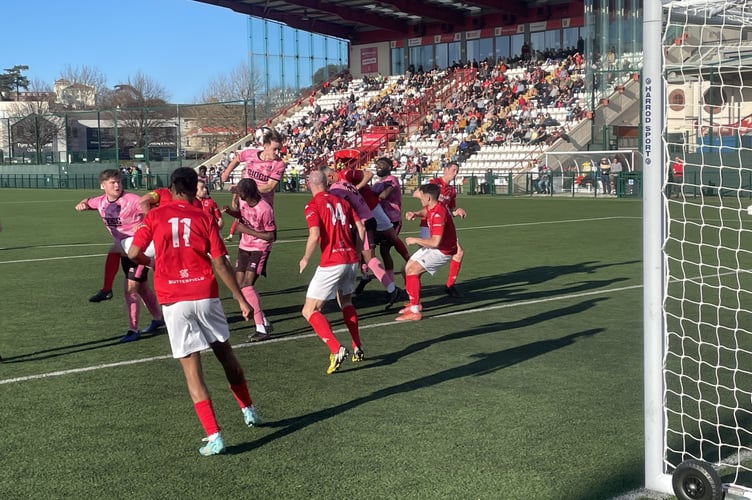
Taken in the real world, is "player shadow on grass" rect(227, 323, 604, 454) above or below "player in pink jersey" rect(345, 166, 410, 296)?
below

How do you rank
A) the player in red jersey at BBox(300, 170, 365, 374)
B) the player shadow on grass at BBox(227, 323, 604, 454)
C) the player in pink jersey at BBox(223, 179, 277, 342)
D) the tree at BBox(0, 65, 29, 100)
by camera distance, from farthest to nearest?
the tree at BBox(0, 65, 29, 100), the player in pink jersey at BBox(223, 179, 277, 342), the player in red jersey at BBox(300, 170, 365, 374), the player shadow on grass at BBox(227, 323, 604, 454)

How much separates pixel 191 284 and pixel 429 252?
16.9 feet

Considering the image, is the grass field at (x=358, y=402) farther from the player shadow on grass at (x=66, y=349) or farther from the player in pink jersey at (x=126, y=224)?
the player in pink jersey at (x=126, y=224)

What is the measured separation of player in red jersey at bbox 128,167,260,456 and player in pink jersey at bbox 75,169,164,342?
349cm

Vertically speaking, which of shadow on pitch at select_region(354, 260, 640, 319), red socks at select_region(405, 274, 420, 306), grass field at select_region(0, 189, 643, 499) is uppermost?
red socks at select_region(405, 274, 420, 306)

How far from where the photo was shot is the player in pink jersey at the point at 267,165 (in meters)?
10.9

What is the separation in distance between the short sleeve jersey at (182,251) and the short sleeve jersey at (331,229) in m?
2.09

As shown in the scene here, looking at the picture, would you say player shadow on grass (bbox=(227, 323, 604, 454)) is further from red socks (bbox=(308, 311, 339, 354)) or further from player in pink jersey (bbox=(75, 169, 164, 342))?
player in pink jersey (bbox=(75, 169, 164, 342))

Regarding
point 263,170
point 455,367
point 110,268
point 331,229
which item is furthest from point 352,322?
point 263,170

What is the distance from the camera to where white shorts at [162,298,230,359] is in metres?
5.48

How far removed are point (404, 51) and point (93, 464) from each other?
5351 centimetres

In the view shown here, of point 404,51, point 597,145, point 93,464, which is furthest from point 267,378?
point 404,51

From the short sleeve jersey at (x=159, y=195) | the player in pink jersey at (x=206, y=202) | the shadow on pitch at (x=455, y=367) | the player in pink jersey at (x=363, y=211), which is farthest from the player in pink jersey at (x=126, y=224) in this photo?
the shadow on pitch at (x=455, y=367)

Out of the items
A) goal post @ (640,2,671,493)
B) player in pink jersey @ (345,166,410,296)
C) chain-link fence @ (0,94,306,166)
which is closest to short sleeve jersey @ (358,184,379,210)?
player in pink jersey @ (345,166,410,296)
